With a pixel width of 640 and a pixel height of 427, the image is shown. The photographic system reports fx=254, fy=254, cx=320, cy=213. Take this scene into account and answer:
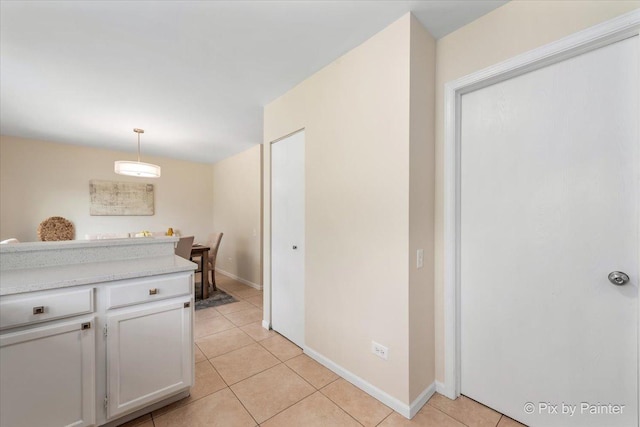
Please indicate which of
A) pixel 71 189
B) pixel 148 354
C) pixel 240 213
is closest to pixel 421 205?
pixel 148 354

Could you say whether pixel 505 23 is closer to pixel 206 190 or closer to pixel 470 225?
pixel 470 225

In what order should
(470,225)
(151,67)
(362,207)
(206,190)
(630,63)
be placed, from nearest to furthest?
(630,63)
(470,225)
(362,207)
(151,67)
(206,190)

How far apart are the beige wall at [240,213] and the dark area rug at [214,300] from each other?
1.89 feet

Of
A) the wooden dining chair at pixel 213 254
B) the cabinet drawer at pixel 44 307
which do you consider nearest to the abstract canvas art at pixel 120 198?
the wooden dining chair at pixel 213 254

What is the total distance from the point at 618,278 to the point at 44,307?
2.80 m

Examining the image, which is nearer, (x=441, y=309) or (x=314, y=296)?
(x=441, y=309)

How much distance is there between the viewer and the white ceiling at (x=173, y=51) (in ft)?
Result: 5.05

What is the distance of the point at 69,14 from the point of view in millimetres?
1569

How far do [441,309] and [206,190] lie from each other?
554 centimetres

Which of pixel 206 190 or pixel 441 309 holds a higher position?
pixel 206 190

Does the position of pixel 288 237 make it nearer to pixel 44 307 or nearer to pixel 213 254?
pixel 44 307

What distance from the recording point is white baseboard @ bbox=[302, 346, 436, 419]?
158 cm

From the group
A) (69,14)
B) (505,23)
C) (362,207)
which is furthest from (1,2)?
(505,23)

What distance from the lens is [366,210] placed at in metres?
1.80
